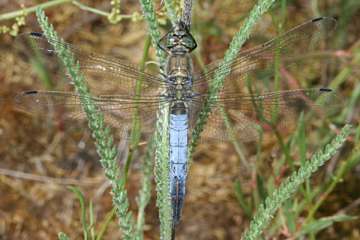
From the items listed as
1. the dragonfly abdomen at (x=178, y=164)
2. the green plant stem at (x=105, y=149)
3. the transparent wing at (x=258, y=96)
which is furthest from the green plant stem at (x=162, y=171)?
the transparent wing at (x=258, y=96)

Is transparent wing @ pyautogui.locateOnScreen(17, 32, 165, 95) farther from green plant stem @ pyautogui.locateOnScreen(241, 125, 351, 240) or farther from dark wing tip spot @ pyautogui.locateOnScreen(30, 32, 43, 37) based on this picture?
green plant stem @ pyautogui.locateOnScreen(241, 125, 351, 240)

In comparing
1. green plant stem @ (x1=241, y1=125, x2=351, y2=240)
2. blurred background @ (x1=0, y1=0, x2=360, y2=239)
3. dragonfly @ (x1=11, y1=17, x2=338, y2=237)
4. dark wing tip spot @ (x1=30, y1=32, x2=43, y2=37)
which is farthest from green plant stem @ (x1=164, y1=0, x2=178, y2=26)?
blurred background @ (x1=0, y1=0, x2=360, y2=239)

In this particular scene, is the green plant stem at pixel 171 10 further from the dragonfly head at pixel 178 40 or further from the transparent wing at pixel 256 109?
the transparent wing at pixel 256 109

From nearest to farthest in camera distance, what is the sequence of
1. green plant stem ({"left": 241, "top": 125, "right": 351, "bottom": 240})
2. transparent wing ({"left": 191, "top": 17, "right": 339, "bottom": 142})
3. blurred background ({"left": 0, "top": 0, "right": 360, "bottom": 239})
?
green plant stem ({"left": 241, "top": 125, "right": 351, "bottom": 240}) → transparent wing ({"left": 191, "top": 17, "right": 339, "bottom": 142}) → blurred background ({"left": 0, "top": 0, "right": 360, "bottom": 239})

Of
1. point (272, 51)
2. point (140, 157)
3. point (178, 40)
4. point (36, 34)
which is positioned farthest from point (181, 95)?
point (140, 157)

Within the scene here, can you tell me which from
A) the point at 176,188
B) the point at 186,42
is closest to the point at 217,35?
the point at 186,42

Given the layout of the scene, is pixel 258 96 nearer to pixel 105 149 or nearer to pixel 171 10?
pixel 171 10

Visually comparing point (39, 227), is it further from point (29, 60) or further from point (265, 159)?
point (265, 159)

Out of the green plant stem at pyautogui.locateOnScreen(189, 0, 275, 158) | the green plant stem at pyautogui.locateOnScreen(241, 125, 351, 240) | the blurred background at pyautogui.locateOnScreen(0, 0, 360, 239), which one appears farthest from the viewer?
the blurred background at pyautogui.locateOnScreen(0, 0, 360, 239)
